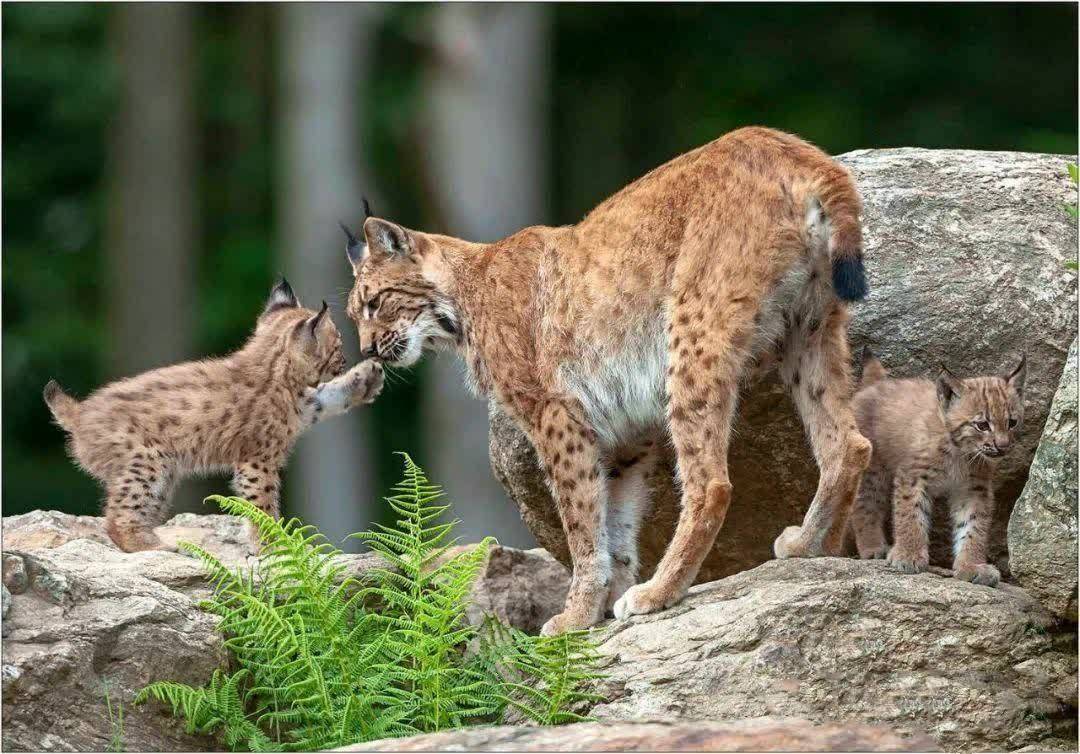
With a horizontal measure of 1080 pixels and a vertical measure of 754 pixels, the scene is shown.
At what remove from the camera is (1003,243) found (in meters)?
8.00

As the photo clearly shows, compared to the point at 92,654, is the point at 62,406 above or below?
above

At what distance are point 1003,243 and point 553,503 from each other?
2.28 meters

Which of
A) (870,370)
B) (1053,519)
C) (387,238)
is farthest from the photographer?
(387,238)

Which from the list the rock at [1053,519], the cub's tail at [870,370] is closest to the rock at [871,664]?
the rock at [1053,519]

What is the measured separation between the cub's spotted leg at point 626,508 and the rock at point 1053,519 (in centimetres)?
189

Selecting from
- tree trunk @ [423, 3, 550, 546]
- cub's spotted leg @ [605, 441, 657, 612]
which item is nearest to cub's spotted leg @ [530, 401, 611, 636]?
cub's spotted leg @ [605, 441, 657, 612]

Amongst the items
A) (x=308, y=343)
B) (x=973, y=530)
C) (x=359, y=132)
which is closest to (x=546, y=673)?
(x=973, y=530)

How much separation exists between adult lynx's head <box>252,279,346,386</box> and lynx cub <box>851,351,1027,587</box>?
260cm

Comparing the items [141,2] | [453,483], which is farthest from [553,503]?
[141,2]

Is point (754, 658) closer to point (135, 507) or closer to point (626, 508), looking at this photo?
point (626, 508)

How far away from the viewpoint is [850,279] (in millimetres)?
6891

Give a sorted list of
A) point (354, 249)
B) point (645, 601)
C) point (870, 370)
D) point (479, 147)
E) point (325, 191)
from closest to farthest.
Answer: point (645, 601)
point (870, 370)
point (354, 249)
point (479, 147)
point (325, 191)

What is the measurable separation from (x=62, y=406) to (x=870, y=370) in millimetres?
3698

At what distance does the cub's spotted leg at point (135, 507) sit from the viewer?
27.0 ft
